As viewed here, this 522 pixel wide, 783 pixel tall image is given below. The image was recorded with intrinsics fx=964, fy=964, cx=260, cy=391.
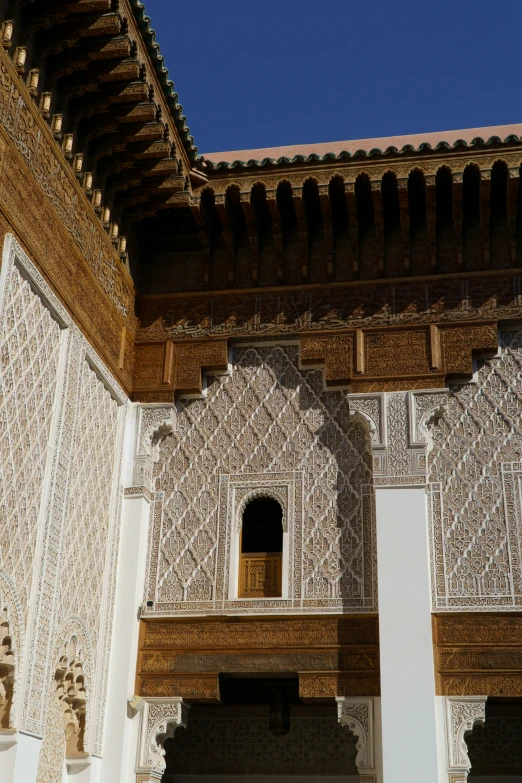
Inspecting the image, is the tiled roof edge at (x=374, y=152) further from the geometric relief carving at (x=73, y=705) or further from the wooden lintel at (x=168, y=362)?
the geometric relief carving at (x=73, y=705)

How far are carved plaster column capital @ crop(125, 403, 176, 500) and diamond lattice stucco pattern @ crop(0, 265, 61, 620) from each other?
1.19 meters

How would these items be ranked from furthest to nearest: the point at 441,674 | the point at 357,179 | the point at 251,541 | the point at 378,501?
the point at 251,541, the point at 357,179, the point at 378,501, the point at 441,674

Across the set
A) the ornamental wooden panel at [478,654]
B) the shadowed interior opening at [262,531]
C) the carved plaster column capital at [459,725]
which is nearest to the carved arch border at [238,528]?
the shadowed interior opening at [262,531]

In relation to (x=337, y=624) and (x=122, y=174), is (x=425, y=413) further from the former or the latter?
(x=122, y=174)

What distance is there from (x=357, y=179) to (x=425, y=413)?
5.18 feet

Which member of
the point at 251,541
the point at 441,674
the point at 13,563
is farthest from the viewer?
the point at 251,541

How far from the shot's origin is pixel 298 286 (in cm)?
655

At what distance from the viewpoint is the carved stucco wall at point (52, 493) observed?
15.3 feet

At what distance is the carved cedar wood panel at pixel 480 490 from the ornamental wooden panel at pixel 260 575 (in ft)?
3.16

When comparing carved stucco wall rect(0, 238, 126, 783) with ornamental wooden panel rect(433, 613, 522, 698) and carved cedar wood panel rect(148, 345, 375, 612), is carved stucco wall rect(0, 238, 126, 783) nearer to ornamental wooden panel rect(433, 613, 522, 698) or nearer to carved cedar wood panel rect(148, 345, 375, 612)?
carved cedar wood panel rect(148, 345, 375, 612)

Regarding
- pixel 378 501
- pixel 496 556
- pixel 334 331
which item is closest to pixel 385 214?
pixel 334 331

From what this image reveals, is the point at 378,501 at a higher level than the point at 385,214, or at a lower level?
lower

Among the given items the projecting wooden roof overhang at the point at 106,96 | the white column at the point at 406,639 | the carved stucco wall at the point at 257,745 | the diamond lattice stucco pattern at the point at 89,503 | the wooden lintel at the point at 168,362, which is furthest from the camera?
the carved stucco wall at the point at 257,745

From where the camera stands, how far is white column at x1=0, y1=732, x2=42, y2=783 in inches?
174
